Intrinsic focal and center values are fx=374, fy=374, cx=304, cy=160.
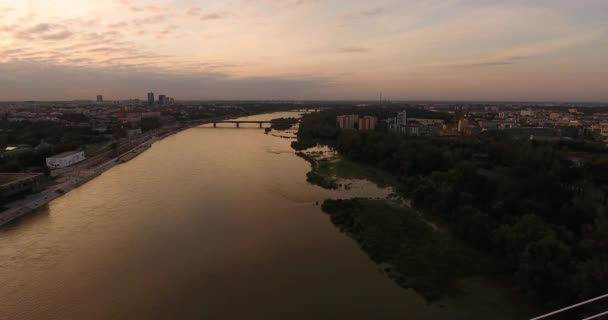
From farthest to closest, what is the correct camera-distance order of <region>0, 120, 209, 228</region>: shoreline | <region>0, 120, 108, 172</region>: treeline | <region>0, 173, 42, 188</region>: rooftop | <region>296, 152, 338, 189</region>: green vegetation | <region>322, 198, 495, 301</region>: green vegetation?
<region>0, 120, 108, 172</region>: treeline
<region>296, 152, 338, 189</region>: green vegetation
<region>0, 173, 42, 188</region>: rooftop
<region>0, 120, 209, 228</region>: shoreline
<region>322, 198, 495, 301</region>: green vegetation

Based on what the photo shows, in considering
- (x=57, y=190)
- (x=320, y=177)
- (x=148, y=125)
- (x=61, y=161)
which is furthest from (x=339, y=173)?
(x=148, y=125)

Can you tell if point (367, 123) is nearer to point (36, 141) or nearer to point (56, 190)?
point (36, 141)

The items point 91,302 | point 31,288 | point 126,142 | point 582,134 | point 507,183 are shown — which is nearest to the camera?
point 91,302

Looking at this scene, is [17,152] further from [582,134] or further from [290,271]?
[582,134]

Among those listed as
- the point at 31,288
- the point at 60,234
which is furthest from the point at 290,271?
the point at 60,234

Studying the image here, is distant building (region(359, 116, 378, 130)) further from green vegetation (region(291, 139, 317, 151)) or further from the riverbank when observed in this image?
the riverbank

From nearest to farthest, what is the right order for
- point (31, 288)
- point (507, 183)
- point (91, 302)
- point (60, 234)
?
point (91, 302)
point (31, 288)
point (60, 234)
point (507, 183)

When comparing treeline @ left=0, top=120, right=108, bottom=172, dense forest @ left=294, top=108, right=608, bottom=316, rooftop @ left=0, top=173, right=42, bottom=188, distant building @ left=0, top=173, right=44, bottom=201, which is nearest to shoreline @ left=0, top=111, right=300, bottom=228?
distant building @ left=0, top=173, right=44, bottom=201
